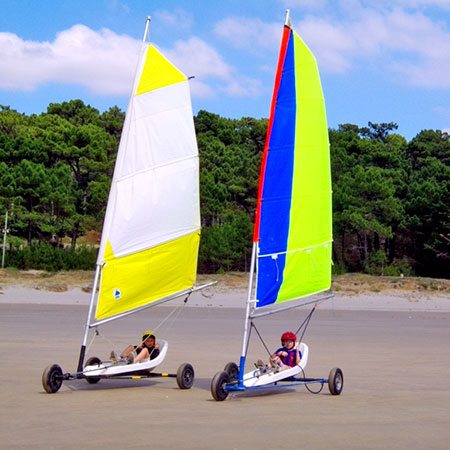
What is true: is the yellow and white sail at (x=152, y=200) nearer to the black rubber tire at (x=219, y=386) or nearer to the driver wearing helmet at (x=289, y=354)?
the driver wearing helmet at (x=289, y=354)

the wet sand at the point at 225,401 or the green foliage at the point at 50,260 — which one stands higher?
the green foliage at the point at 50,260

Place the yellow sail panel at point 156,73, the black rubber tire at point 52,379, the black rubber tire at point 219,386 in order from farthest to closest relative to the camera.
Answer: the yellow sail panel at point 156,73 → the black rubber tire at point 52,379 → the black rubber tire at point 219,386

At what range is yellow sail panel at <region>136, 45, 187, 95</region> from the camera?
11.1 m

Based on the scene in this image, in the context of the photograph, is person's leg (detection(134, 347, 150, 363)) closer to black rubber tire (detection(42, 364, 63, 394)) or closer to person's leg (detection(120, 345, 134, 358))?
person's leg (detection(120, 345, 134, 358))

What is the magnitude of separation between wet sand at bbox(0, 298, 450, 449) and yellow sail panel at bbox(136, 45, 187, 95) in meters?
3.94

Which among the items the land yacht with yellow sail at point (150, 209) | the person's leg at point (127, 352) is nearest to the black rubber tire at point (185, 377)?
the land yacht with yellow sail at point (150, 209)

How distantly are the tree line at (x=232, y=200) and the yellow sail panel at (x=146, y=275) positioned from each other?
2546 centimetres

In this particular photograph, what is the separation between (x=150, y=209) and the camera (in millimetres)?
11023

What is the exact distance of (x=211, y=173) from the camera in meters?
49.1

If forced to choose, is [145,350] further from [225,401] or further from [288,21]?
[288,21]

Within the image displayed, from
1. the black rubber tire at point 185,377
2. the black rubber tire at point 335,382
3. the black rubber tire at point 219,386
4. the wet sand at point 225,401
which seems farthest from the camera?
the black rubber tire at point 185,377

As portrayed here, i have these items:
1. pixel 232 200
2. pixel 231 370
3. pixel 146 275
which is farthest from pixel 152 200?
pixel 232 200

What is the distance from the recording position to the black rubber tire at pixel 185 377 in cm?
1030

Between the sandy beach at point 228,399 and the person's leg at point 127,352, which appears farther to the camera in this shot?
the person's leg at point 127,352
